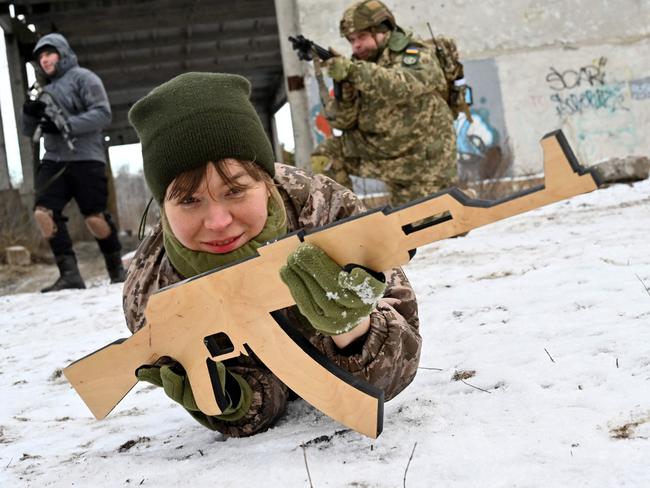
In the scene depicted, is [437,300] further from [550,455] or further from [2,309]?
[2,309]

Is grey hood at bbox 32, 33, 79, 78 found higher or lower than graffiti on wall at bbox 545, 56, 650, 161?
higher

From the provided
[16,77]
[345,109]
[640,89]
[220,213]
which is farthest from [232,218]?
[16,77]

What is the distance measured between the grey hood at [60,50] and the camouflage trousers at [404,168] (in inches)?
72.1

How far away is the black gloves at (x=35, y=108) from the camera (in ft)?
15.9

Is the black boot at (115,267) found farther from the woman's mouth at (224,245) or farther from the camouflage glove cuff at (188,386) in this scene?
the woman's mouth at (224,245)

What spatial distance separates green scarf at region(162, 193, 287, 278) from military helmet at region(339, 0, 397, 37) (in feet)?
10.6

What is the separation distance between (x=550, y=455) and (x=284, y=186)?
0.86 meters

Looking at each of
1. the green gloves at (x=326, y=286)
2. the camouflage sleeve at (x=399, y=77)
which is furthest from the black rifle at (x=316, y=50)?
the green gloves at (x=326, y=286)

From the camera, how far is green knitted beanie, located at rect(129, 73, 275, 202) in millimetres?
1549

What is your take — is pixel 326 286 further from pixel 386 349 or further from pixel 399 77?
pixel 399 77

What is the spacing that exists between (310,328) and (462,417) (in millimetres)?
388

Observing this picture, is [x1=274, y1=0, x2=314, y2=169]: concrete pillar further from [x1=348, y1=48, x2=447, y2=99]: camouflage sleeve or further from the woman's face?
the woman's face

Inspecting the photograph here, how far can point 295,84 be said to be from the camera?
765cm

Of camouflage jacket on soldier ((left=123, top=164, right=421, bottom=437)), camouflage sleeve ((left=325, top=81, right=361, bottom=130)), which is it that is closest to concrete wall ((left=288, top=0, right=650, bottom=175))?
camouflage sleeve ((left=325, top=81, right=361, bottom=130))
